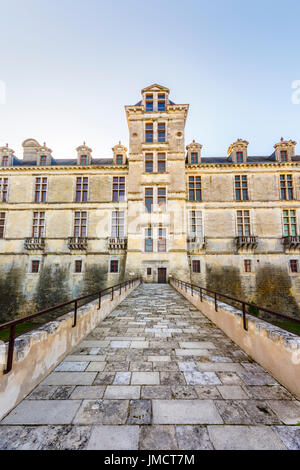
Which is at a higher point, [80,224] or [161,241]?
[80,224]

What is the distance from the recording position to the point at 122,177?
70.5ft

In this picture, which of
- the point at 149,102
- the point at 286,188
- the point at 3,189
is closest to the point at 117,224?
the point at 3,189

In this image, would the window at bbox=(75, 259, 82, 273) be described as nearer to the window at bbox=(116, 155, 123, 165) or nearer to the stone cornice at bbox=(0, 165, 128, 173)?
the stone cornice at bbox=(0, 165, 128, 173)

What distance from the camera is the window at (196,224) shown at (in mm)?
20406

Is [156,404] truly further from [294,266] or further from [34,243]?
[294,266]

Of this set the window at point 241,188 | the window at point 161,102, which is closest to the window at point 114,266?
the window at point 241,188

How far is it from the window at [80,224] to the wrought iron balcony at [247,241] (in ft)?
53.4

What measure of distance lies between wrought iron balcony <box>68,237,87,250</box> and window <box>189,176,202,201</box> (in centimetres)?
1247

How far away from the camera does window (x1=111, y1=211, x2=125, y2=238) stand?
20.6m

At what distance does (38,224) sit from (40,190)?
3.95 metres

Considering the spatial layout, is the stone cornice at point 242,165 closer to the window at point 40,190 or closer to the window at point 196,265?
the window at point 196,265

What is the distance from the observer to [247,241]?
19188 millimetres

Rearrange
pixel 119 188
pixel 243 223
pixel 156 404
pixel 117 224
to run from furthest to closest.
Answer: pixel 119 188, pixel 117 224, pixel 243 223, pixel 156 404

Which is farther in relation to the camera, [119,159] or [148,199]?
[119,159]
